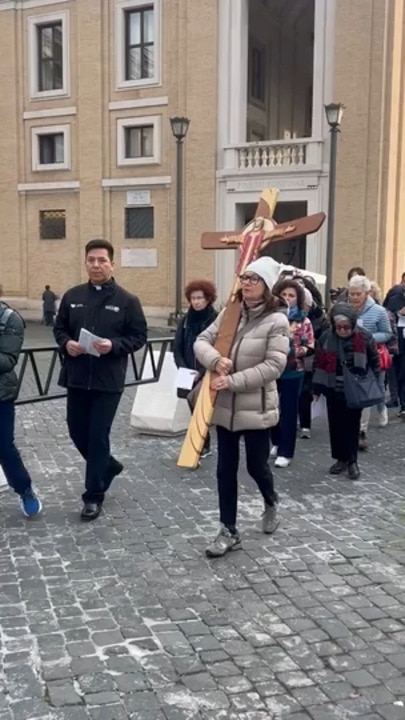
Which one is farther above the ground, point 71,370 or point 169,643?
point 71,370

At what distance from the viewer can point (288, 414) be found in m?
7.23

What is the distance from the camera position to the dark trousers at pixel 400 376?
33.2 ft

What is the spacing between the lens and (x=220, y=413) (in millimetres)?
4930

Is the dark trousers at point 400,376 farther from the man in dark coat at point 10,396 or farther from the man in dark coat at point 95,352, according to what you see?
the man in dark coat at point 10,396

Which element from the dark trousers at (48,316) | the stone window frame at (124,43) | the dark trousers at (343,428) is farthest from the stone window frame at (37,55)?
the dark trousers at (343,428)

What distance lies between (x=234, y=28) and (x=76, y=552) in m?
23.8

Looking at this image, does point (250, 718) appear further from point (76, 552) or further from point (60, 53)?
point (60, 53)

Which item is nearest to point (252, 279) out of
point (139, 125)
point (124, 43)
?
point (139, 125)

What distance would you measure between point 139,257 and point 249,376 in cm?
2360

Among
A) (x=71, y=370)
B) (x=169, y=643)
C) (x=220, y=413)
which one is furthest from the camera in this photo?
(x=71, y=370)

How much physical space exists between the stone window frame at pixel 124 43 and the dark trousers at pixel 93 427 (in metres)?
23.7

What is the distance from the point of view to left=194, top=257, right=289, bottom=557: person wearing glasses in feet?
15.7

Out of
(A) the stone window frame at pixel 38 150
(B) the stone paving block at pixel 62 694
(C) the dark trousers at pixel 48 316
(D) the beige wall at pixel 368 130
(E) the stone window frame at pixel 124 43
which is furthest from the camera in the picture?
(A) the stone window frame at pixel 38 150

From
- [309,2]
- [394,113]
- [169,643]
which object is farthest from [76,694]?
[309,2]
